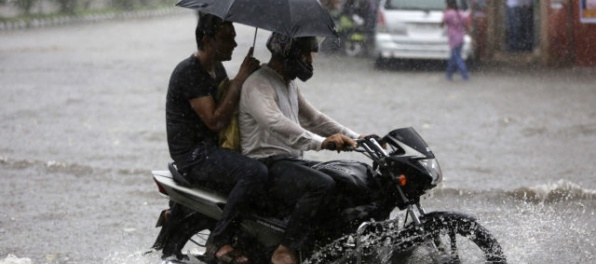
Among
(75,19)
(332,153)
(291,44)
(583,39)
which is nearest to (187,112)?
(291,44)

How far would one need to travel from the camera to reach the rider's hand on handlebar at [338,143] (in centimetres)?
525

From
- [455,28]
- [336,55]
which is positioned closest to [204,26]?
[455,28]

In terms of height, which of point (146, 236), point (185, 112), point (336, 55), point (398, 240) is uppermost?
point (185, 112)

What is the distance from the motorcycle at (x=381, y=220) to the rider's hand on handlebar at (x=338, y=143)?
12cm

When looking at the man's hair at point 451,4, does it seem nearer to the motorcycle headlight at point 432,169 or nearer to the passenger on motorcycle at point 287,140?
the passenger on motorcycle at point 287,140

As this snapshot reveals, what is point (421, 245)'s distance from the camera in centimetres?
537

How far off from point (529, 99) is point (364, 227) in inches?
448

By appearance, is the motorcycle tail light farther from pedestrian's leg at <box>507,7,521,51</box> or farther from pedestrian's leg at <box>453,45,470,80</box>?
pedestrian's leg at <box>507,7,521,51</box>

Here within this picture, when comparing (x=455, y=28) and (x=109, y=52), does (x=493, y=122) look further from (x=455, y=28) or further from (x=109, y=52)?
(x=109, y=52)

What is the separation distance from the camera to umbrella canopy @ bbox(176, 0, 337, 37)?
5402 mm

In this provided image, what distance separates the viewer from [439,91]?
17359 mm

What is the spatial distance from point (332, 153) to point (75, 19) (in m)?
30.1

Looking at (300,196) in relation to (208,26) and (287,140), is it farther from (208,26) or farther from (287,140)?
(208,26)

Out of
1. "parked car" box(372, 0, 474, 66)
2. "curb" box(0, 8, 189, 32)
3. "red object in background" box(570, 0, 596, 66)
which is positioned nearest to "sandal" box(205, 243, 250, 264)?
"parked car" box(372, 0, 474, 66)
